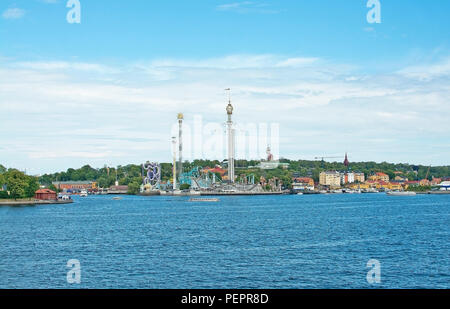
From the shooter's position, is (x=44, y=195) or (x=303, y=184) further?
(x=303, y=184)

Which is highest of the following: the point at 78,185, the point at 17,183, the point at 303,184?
the point at 17,183

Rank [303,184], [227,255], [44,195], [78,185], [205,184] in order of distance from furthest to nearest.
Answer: [78,185]
[303,184]
[205,184]
[44,195]
[227,255]

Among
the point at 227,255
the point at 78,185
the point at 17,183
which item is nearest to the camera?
the point at 227,255

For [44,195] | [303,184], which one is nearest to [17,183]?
[44,195]

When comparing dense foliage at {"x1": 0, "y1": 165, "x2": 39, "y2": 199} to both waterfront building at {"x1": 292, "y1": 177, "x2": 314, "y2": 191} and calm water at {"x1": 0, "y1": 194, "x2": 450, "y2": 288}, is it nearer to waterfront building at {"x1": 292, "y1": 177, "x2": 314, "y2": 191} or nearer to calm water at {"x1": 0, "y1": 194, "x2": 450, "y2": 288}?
calm water at {"x1": 0, "y1": 194, "x2": 450, "y2": 288}

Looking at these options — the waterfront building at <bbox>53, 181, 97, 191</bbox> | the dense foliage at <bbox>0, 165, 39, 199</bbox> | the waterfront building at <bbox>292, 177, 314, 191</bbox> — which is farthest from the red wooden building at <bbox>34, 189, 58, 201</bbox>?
the waterfront building at <bbox>53, 181, 97, 191</bbox>

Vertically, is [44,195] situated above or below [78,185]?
below

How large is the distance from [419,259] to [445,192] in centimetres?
13060

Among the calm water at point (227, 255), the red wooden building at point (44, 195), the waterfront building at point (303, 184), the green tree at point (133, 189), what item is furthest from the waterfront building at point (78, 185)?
the calm water at point (227, 255)

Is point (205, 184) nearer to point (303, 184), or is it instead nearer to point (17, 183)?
point (303, 184)

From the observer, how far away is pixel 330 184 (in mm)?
199000

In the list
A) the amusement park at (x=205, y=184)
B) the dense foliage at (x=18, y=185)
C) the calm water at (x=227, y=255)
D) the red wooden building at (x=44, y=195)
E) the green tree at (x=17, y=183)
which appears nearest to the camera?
the calm water at (x=227, y=255)

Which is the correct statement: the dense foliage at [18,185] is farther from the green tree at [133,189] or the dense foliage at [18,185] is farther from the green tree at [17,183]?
the green tree at [133,189]

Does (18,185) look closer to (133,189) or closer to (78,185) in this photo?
(133,189)
